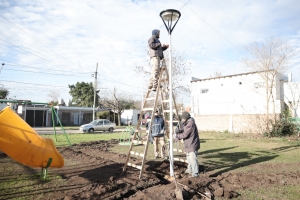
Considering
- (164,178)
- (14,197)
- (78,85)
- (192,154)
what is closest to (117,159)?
(164,178)

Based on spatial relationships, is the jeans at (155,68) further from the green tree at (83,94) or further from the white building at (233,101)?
the green tree at (83,94)

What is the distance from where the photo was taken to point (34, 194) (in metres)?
4.79

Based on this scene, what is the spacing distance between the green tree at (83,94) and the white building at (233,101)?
27480mm

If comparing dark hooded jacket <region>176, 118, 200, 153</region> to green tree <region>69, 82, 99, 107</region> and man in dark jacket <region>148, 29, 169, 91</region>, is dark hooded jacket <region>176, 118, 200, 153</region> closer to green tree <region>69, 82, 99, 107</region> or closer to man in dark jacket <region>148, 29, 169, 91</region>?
man in dark jacket <region>148, 29, 169, 91</region>

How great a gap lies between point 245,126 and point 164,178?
1695 cm

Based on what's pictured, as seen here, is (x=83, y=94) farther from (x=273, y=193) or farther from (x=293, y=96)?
(x=273, y=193)

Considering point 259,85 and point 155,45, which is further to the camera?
point 259,85

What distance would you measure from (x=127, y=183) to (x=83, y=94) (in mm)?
44488

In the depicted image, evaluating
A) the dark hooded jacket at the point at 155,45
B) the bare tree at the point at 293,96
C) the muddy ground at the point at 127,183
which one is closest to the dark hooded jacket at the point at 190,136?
the muddy ground at the point at 127,183

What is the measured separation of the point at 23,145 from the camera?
5512 mm

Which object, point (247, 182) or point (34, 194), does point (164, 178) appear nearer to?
point (247, 182)

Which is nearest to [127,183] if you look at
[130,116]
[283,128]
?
[283,128]

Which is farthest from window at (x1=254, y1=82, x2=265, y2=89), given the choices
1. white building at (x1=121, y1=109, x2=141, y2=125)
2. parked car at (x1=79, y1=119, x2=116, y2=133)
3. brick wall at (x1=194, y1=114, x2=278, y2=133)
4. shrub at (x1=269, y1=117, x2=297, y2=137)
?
white building at (x1=121, y1=109, x2=141, y2=125)

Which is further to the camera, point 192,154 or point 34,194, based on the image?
point 192,154
